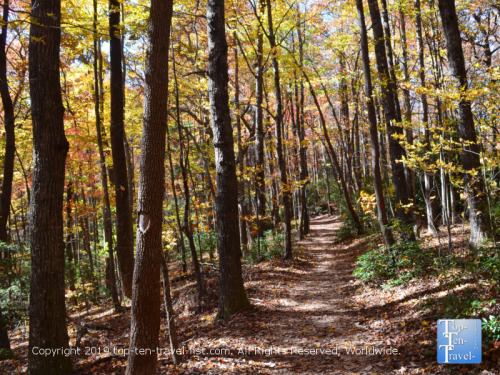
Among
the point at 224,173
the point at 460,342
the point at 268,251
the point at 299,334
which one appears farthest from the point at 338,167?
the point at 460,342

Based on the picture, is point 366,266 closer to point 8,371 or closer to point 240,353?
point 240,353

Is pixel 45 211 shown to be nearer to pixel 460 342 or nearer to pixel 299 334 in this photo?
pixel 299 334

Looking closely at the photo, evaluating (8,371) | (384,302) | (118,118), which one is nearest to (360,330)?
(384,302)

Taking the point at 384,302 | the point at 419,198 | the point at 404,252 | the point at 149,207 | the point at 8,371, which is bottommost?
the point at 8,371

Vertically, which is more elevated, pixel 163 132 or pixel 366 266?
pixel 163 132

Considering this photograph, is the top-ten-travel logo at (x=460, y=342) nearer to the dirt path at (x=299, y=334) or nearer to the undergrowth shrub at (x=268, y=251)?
the dirt path at (x=299, y=334)

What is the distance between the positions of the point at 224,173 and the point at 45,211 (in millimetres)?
3119

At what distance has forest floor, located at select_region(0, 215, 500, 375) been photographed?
4.35m

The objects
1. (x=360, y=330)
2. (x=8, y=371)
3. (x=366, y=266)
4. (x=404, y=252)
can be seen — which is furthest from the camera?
(x=366, y=266)

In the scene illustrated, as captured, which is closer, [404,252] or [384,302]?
[384,302]

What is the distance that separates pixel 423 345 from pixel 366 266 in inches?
159

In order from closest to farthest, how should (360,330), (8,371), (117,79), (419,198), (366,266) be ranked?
(360,330) < (8,371) < (366,266) < (117,79) < (419,198)

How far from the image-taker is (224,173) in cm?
651

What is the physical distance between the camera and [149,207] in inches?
148
